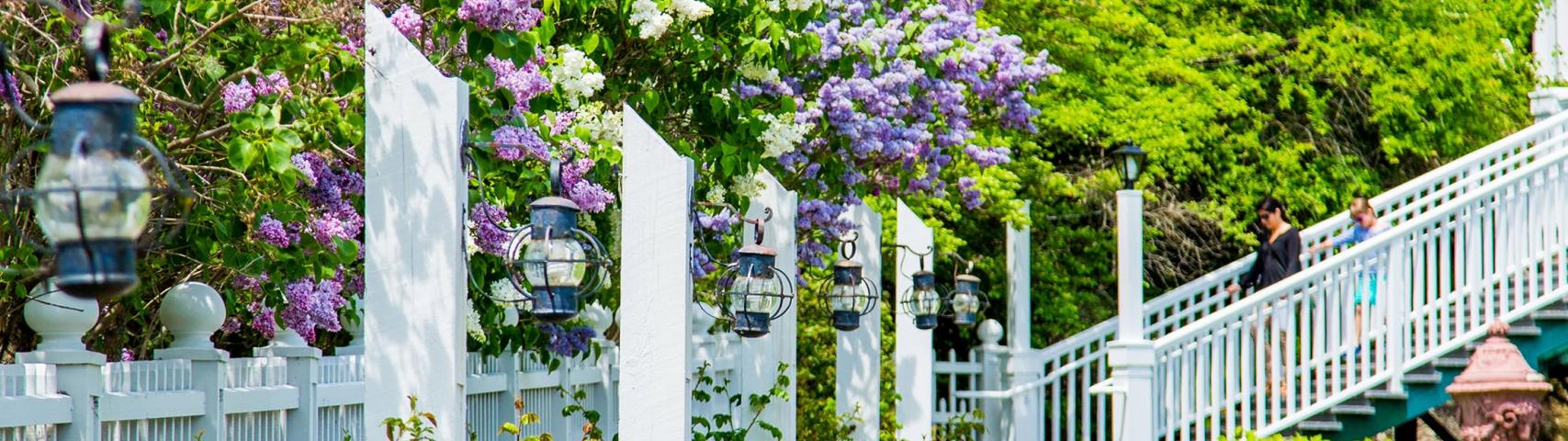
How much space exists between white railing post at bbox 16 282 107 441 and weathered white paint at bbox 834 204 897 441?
6.05 m

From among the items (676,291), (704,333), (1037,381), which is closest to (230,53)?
(676,291)

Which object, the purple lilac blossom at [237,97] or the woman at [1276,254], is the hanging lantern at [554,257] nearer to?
the purple lilac blossom at [237,97]

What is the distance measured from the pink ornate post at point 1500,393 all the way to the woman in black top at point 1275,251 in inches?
58.9

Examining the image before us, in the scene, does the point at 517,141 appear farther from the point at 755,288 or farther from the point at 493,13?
the point at 755,288

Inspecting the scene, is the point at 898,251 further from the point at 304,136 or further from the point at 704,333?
the point at 304,136

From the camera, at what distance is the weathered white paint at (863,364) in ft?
35.8

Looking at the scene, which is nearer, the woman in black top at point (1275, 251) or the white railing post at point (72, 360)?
the white railing post at point (72, 360)

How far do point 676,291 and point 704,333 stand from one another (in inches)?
161

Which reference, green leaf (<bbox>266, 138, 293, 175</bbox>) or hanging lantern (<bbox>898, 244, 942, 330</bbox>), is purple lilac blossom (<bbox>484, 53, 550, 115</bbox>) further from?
hanging lantern (<bbox>898, 244, 942, 330</bbox>)

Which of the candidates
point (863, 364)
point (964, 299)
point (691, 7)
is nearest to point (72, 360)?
point (691, 7)

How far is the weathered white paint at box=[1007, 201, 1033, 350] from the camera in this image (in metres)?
14.1

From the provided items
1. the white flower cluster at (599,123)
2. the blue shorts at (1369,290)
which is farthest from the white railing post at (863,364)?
the white flower cluster at (599,123)

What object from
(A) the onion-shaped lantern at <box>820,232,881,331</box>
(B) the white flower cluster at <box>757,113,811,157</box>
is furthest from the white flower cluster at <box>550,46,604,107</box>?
(A) the onion-shaped lantern at <box>820,232,881,331</box>

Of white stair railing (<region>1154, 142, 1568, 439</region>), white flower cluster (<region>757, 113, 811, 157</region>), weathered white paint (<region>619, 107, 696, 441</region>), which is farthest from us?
white stair railing (<region>1154, 142, 1568, 439</region>)
